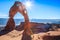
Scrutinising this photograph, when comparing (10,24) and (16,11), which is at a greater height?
(16,11)

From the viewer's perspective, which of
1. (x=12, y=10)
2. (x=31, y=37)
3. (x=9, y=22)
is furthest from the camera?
(x=9, y=22)

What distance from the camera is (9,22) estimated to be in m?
17.6

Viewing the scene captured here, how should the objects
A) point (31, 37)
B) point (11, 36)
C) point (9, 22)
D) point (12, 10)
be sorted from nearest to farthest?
point (31, 37)
point (11, 36)
point (12, 10)
point (9, 22)

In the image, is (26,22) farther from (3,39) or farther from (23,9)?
(3,39)

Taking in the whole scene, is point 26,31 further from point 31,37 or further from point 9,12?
point 9,12

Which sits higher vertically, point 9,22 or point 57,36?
point 9,22

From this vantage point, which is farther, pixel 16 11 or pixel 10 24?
pixel 10 24

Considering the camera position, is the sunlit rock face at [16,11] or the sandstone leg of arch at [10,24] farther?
the sandstone leg of arch at [10,24]

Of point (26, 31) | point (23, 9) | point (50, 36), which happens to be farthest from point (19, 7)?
point (50, 36)

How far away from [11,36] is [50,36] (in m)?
4.90

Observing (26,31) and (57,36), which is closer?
(26,31)

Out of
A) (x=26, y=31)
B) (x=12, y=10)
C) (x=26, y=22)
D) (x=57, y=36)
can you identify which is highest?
(x=12, y=10)

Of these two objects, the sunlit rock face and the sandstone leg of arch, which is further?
the sandstone leg of arch

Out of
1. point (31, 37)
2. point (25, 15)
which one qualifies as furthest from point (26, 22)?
point (31, 37)
